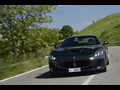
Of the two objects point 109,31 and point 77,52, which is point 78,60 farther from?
point 109,31

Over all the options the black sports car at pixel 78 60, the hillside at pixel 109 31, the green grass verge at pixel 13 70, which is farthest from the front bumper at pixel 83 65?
the hillside at pixel 109 31

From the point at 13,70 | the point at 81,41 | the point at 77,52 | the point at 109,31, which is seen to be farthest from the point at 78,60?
the point at 109,31

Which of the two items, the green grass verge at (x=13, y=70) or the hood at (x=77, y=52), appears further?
the green grass verge at (x=13, y=70)

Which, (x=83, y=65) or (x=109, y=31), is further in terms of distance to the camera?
(x=109, y=31)

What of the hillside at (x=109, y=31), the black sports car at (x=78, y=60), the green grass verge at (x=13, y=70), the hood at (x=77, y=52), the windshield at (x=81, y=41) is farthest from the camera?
the hillside at (x=109, y=31)

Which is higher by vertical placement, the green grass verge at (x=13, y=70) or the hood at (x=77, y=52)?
the hood at (x=77, y=52)

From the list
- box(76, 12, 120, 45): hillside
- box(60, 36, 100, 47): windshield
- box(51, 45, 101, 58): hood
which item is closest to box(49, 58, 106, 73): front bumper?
box(51, 45, 101, 58): hood

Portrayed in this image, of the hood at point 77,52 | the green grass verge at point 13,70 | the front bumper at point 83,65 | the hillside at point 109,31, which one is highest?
the hillside at point 109,31

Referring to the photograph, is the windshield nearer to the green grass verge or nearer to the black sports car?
the black sports car

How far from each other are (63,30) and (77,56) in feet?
379

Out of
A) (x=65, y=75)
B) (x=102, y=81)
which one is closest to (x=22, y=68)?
(x=65, y=75)

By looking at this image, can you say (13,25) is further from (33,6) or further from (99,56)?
(99,56)

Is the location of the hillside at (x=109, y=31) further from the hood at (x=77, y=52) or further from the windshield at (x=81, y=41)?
the hood at (x=77, y=52)

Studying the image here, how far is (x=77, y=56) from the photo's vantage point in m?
7.97
